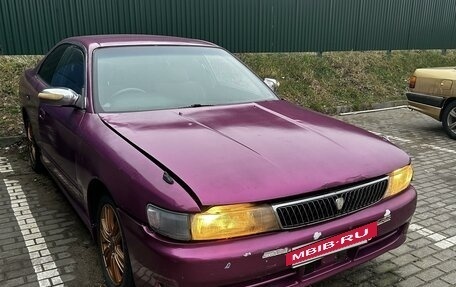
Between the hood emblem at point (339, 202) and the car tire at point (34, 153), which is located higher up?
the hood emblem at point (339, 202)

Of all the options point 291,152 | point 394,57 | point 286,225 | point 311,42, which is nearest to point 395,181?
point 291,152

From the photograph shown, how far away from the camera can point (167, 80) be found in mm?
3500

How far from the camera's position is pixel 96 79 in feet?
10.9

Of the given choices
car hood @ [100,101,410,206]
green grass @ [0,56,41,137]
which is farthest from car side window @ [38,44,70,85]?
green grass @ [0,56,41,137]

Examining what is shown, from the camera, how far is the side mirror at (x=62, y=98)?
3182 mm

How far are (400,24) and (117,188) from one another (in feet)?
40.7

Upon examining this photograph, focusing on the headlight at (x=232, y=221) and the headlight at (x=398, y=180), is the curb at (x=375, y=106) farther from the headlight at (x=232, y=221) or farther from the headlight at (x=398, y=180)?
the headlight at (x=232, y=221)

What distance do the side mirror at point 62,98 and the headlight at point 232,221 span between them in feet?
5.14

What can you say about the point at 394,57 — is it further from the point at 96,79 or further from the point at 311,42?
the point at 96,79

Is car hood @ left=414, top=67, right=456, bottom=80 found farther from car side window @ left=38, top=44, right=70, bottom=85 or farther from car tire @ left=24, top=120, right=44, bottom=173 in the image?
car tire @ left=24, top=120, right=44, bottom=173

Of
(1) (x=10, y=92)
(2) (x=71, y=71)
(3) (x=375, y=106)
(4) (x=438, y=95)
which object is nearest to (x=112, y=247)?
(2) (x=71, y=71)

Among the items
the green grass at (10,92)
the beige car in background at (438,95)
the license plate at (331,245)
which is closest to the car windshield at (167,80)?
the license plate at (331,245)

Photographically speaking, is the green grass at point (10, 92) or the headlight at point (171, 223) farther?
the green grass at point (10, 92)

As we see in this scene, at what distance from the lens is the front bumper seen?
203 centimetres
